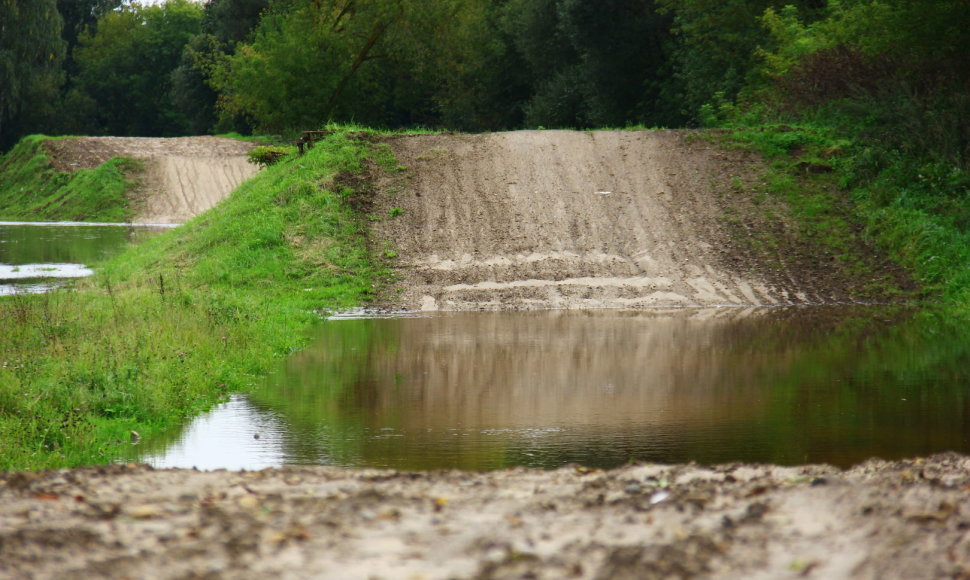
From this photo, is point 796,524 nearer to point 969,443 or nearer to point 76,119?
point 969,443

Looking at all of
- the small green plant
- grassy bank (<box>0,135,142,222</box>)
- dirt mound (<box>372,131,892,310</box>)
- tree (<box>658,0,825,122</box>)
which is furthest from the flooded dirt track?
grassy bank (<box>0,135,142,222</box>)

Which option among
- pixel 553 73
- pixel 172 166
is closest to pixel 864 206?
pixel 553 73

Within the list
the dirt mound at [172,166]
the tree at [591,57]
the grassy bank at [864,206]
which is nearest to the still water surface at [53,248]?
the dirt mound at [172,166]

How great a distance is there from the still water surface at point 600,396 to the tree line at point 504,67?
9.60 m

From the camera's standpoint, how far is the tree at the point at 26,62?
61656mm

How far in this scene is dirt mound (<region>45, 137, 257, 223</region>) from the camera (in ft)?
156

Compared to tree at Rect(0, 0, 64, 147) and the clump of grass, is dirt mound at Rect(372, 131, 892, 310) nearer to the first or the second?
the clump of grass

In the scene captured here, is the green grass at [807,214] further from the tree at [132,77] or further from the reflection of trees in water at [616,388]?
the tree at [132,77]

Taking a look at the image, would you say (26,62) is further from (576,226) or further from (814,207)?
(814,207)

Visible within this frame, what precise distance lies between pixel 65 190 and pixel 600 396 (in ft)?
142

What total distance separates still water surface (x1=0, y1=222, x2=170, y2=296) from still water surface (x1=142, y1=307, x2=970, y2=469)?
831 cm

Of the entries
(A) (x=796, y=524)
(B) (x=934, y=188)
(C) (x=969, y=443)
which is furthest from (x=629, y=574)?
(B) (x=934, y=188)

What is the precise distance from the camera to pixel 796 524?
20.3ft

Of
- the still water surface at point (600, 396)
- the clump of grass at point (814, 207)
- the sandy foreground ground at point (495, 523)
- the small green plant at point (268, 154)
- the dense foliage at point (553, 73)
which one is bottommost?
the still water surface at point (600, 396)
